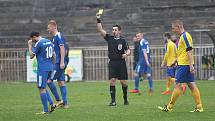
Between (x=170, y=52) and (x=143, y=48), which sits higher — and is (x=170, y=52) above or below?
below

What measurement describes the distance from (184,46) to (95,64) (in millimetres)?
19708

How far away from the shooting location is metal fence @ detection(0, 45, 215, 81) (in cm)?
3291

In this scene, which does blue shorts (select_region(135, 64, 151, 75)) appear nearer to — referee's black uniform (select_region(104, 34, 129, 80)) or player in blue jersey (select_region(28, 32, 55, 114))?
referee's black uniform (select_region(104, 34, 129, 80))

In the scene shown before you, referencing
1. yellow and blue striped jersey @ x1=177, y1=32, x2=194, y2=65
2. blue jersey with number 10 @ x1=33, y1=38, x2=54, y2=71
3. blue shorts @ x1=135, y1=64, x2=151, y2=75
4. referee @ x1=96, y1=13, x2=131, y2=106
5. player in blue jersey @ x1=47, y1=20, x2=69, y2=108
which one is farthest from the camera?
blue shorts @ x1=135, y1=64, x2=151, y2=75

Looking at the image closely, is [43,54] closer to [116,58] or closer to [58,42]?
[58,42]

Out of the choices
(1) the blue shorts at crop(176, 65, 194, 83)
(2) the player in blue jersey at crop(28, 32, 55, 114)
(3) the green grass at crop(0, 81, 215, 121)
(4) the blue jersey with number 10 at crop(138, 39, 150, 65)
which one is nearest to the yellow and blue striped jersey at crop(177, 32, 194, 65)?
(1) the blue shorts at crop(176, 65, 194, 83)

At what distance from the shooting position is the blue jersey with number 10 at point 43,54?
48.4ft

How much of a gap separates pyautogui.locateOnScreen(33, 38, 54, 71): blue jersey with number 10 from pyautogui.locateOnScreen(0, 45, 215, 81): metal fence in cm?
1824

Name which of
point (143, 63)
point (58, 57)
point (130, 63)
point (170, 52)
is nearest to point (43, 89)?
point (58, 57)

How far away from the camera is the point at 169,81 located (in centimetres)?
2231

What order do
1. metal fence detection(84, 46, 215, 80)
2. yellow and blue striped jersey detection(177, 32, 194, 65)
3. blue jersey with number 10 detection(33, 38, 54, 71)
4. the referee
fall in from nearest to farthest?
yellow and blue striped jersey detection(177, 32, 194, 65)
blue jersey with number 10 detection(33, 38, 54, 71)
the referee
metal fence detection(84, 46, 215, 80)

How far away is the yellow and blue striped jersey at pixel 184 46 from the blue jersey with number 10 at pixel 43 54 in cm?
288

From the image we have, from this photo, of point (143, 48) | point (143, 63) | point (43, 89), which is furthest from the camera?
point (143, 63)

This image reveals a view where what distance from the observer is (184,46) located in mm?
14398
